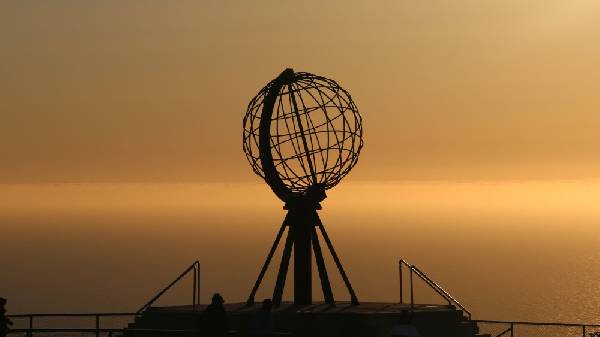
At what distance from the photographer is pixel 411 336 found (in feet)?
76.1

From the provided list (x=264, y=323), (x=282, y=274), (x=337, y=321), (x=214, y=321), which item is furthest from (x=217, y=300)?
(x=282, y=274)

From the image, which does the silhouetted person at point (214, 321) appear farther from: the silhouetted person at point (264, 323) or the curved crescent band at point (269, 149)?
the curved crescent band at point (269, 149)

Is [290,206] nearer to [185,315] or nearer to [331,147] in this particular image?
[331,147]

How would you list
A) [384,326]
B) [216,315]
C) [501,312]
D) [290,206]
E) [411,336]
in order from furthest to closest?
[501,312], [290,206], [384,326], [216,315], [411,336]

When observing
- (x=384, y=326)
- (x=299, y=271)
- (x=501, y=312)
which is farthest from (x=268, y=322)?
(x=501, y=312)

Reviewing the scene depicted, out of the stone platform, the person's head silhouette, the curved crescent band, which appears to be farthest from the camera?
the curved crescent band

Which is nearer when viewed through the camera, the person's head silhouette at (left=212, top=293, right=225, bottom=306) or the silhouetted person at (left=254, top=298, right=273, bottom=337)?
the person's head silhouette at (left=212, top=293, right=225, bottom=306)

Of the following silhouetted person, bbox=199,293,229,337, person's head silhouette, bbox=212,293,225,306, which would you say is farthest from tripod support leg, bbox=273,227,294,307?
person's head silhouette, bbox=212,293,225,306

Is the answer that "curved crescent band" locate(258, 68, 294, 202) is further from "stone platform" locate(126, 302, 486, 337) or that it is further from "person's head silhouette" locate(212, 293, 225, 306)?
"person's head silhouette" locate(212, 293, 225, 306)

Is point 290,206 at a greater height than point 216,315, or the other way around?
point 290,206

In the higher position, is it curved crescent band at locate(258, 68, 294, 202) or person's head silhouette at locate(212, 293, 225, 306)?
curved crescent band at locate(258, 68, 294, 202)

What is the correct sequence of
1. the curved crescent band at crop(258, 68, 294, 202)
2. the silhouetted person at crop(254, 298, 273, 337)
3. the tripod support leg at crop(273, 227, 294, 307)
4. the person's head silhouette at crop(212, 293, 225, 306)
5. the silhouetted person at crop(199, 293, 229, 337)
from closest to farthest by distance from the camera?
the person's head silhouette at crop(212, 293, 225, 306), the silhouetted person at crop(199, 293, 229, 337), the silhouetted person at crop(254, 298, 273, 337), the tripod support leg at crop(273, 227, 294, 307), the curved crescent band at crop(258, 68, 294, 202)

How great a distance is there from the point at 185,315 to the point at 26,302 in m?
172

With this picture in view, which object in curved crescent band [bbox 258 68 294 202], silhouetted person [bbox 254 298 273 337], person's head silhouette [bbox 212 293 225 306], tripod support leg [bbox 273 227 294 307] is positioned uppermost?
curved crescent band [bbox 258 68 294 202]
